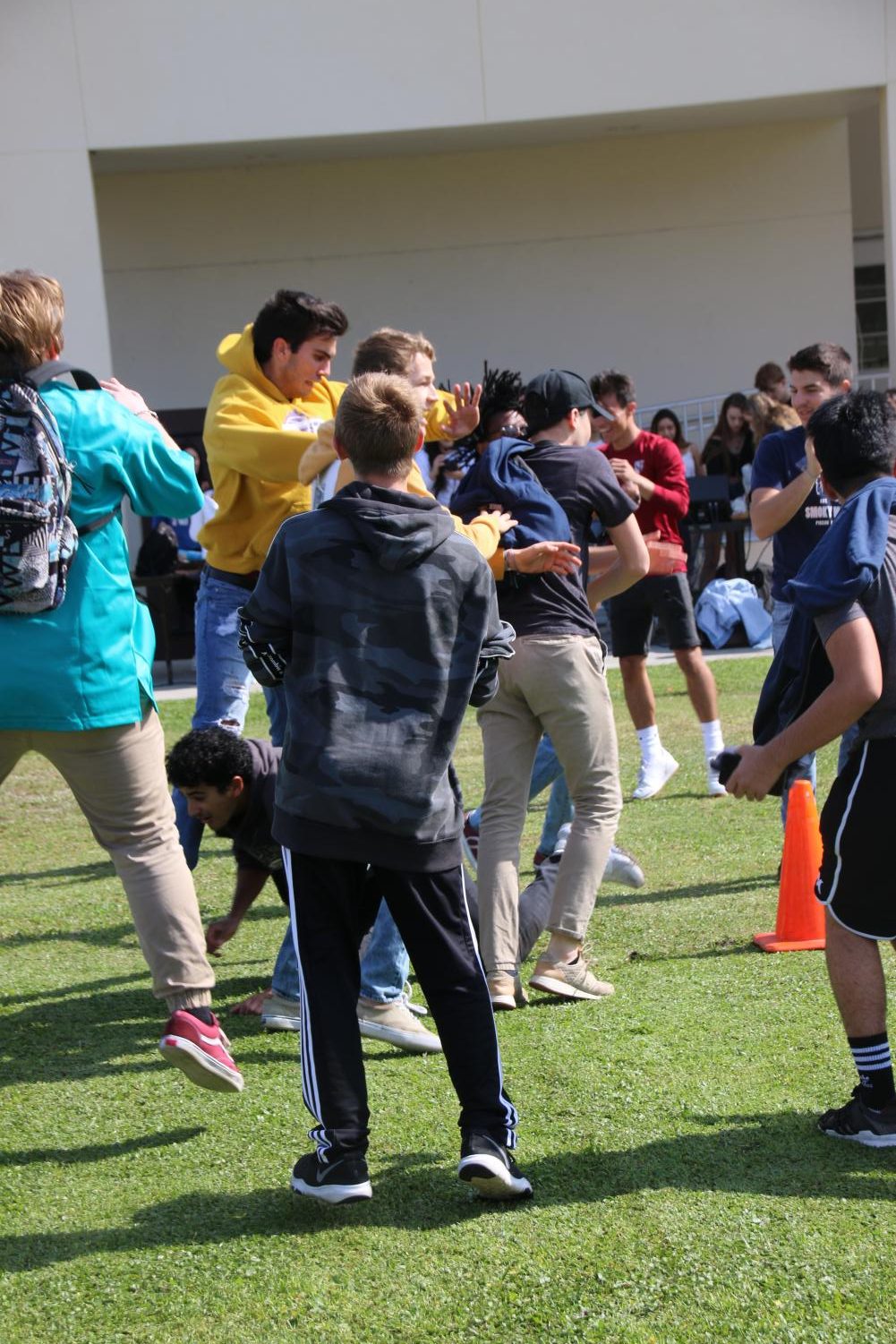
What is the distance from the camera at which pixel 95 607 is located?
377 centimetres

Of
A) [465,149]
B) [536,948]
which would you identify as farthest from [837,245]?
[536,948]

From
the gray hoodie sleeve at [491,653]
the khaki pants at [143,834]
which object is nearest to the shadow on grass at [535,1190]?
the khaki pants at [143,834]

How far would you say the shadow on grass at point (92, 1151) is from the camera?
3846mm

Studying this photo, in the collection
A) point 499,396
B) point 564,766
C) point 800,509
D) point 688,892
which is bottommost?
point 688,892

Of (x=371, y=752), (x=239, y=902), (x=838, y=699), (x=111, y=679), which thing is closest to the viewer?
(x=371, y=752)

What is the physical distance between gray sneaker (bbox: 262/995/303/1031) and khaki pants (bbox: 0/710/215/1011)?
864 millimetres

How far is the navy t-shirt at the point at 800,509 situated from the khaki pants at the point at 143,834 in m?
3.27

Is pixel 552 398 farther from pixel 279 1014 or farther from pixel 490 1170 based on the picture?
pixel 490 1170

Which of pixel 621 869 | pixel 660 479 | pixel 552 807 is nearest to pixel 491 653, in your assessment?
pixel 621 869

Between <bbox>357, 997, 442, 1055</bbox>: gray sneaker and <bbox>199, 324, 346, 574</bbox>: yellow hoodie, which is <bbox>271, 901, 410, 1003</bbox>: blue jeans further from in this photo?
<bbox>199, 324, 346, 574</bbox>: yellow hoodie

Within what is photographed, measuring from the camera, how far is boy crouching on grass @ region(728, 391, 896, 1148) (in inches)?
137

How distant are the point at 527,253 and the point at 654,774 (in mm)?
13015

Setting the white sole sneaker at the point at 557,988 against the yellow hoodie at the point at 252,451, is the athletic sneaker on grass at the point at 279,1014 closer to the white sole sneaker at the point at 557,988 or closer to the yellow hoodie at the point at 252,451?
the white sole sneaker at the point at 557,988

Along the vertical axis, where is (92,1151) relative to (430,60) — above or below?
below
